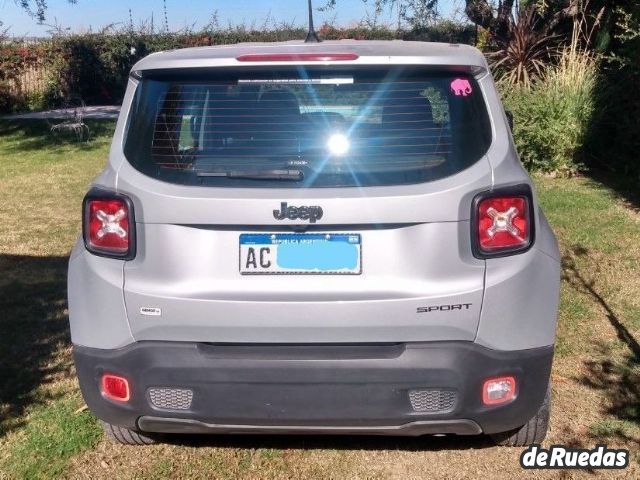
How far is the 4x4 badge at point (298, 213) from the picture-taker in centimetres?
277

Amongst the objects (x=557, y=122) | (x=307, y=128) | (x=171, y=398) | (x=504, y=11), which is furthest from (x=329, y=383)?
(x=504, y=11)

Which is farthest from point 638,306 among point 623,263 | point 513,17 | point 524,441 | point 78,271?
point 513,17

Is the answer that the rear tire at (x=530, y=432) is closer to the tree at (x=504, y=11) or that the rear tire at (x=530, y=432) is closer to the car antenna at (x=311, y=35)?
the car antenna at (x=311, y=35)

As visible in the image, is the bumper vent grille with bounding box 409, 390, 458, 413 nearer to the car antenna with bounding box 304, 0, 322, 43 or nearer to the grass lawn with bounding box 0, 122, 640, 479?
the grass lawn with bounding box 0, 122, 640, 479

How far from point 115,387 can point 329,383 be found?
86 cm

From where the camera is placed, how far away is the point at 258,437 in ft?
12.1

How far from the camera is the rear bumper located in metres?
2.83

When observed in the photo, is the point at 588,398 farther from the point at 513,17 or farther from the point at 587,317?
the point at 513,17

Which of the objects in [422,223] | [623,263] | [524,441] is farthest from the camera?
[623,263]

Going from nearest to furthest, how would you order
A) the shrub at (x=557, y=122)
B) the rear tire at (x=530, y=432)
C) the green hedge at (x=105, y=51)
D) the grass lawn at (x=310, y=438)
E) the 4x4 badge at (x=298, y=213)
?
the 4x4 badge at (x=298, y=213), the rear tire at (x=530, y=432), the grass lawn at (x=310, y=438), the shrub at (x=557, y=122), the green hedge at (x=105, y=51)

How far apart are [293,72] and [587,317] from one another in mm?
3152

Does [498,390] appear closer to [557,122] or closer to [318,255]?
[318,255]

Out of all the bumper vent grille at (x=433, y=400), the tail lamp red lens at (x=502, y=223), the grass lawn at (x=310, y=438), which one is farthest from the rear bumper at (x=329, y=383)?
the grass lawn at (x=310, y=438)

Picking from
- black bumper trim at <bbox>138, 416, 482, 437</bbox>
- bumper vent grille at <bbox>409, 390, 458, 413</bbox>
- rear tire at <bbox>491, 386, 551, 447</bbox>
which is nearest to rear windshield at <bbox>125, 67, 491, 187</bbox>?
bumper vent grille at <bbox>409, 390, 458, 413</bbox>
